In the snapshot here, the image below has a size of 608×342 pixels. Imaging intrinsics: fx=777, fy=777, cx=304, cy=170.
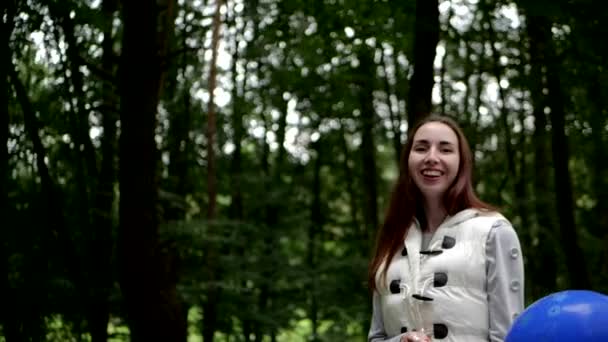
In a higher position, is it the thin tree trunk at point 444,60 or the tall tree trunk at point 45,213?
the thin tree trunk at point 444,60

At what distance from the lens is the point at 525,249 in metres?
8.77

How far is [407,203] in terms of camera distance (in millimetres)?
2266

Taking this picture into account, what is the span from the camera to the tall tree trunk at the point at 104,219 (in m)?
5.90

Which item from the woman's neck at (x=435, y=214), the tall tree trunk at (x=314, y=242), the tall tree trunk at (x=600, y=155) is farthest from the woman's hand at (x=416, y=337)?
the tall tree trunk at (x=314, y=242)

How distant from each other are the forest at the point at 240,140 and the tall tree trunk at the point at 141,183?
11 millimetres

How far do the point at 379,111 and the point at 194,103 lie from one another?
241 centimetres

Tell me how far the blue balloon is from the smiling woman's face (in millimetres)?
517

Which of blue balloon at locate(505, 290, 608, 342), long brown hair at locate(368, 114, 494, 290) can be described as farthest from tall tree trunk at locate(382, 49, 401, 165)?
blue balloon at locate(505, 290, 608, 342)

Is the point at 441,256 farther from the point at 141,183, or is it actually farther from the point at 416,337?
the point at 141,183

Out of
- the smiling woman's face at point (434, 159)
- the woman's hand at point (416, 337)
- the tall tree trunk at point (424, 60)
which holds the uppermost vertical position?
the tall tree trunk at point (424, 60)

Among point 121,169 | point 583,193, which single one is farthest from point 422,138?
point 583,193

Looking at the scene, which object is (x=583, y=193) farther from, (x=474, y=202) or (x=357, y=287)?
(x=474, y=202)

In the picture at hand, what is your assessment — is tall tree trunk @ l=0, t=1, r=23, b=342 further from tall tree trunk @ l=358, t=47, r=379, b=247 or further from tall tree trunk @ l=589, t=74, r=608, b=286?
→ tall tree trunk @ l=358, t=47, r=379, b=247

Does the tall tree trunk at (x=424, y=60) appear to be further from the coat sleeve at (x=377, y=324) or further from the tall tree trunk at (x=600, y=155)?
the coat sleeve at (x=377, y=324)
